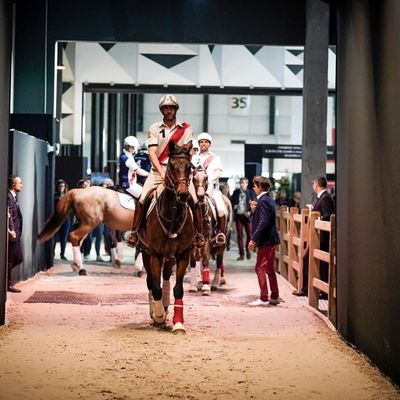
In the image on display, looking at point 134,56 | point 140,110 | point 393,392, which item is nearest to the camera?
point 393,392

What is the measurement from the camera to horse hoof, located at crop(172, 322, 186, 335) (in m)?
8.38

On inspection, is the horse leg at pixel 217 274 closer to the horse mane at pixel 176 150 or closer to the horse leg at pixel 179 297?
the horse leg at pixel 179 297

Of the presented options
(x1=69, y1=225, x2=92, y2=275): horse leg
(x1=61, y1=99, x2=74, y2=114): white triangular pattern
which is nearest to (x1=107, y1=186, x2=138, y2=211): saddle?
(x1=69, y1=225, x2=92, y2=275): horse leg

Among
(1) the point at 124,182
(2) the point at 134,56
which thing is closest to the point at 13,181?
(1) the point at 124,182

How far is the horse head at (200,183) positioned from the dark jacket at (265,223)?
1.01 meters

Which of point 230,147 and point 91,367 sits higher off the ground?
point 230,147

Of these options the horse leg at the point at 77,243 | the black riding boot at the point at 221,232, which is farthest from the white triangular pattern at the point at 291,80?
the black riding boot at the point at 221,232

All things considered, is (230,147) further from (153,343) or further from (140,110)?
(153,343)

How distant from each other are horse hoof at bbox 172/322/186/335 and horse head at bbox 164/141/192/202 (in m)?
1.34

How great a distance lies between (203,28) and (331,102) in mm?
22644

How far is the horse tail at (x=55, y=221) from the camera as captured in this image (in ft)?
44.4

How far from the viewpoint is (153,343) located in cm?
784

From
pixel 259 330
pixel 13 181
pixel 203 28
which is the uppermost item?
pixel 203 28

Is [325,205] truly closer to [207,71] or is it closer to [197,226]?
[197,226]
